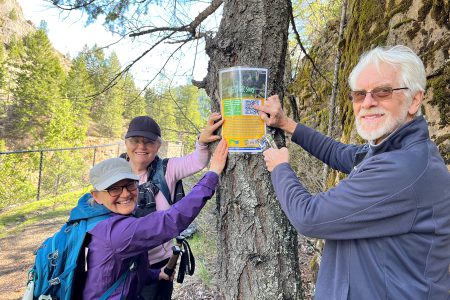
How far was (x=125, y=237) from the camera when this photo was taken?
162 cm

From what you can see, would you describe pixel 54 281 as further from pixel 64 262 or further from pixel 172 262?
pixel 172 262

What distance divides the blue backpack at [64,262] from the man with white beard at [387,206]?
106cm

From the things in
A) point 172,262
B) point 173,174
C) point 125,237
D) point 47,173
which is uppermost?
point 173,174

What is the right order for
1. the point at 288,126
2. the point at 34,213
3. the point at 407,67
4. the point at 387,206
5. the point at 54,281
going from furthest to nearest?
the point at 34,213 < the point at 288,126 < the point at 54,281 < the point at 407,67 < the point at 387,206

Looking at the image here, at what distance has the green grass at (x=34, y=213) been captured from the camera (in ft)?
23.5

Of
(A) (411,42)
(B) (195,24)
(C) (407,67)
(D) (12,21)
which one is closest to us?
(C) (407,67)

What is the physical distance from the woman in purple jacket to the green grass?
6.27 meters

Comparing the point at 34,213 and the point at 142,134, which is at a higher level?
the point at 142,134

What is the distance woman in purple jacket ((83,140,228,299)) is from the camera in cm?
163

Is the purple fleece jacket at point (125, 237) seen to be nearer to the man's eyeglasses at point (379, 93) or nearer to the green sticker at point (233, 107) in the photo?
the green sticker at point (233, 107)

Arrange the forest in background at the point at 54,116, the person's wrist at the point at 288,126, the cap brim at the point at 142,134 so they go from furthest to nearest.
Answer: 1. the forest in background at the point at 54,116
2. the cap brim at the point at 142,134
3. the person's wrist at the point at 288,126

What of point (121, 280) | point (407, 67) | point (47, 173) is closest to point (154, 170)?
point (121, 280)

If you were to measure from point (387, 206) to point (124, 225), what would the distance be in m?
1.24

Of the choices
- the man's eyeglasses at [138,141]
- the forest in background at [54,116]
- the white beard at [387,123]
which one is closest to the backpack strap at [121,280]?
the man's eyeglasses at [138,141]
